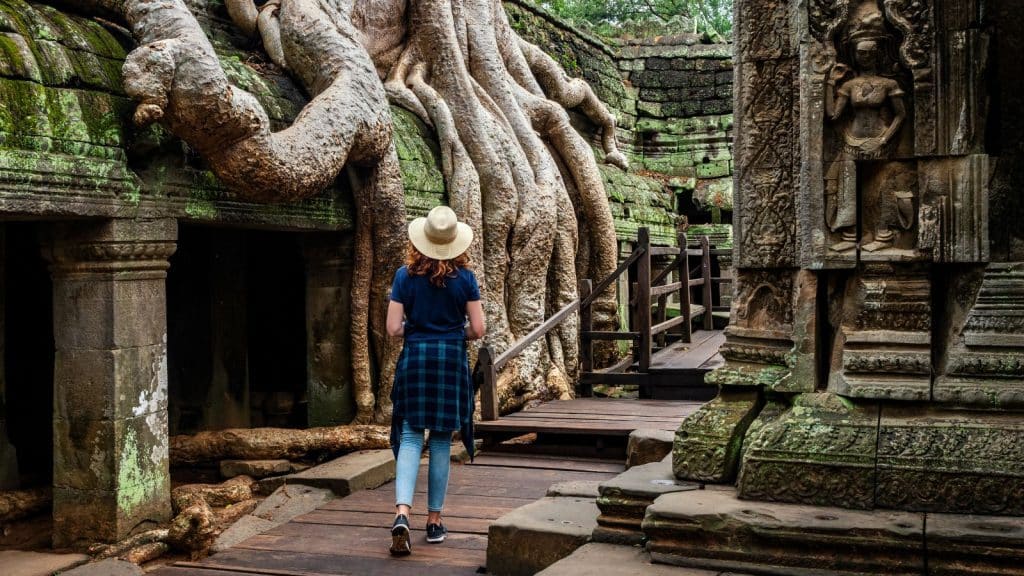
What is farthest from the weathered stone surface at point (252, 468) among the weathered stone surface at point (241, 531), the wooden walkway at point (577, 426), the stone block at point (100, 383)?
the wooden walkway at point (577, 426)

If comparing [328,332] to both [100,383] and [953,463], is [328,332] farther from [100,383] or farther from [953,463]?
[953,463]

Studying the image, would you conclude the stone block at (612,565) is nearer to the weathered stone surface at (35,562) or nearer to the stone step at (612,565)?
the stone step at (612,565)

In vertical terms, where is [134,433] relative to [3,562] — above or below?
above

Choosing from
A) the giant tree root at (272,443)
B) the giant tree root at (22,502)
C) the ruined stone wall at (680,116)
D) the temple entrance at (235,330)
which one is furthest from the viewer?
the ruined stone wall at (680,116)

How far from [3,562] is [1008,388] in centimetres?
442

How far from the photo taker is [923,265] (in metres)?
3.75

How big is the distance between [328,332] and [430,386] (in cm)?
299

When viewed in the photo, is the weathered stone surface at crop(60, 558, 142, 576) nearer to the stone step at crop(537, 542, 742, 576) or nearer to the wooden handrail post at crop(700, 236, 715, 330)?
the stone step at crop(537, 542, 742, 576)

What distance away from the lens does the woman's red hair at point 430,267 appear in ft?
15.2

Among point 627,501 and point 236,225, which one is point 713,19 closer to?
point 236,225

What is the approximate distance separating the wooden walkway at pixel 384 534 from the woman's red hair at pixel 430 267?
1205mm

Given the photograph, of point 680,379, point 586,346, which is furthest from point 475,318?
point 586,346

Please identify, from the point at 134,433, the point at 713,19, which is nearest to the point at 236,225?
the point at 134,433

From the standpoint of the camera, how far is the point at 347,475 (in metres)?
6.06
